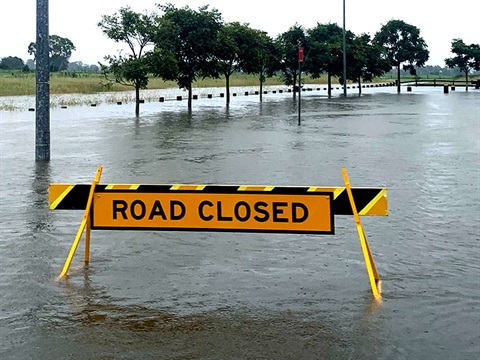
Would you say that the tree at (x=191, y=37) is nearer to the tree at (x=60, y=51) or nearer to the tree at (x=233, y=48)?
the tree at (x=233, y=48)

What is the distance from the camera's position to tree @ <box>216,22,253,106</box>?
43156 millimetres

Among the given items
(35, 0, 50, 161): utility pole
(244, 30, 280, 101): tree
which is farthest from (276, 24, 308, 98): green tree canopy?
(35, 0, 50, 161): utility pole

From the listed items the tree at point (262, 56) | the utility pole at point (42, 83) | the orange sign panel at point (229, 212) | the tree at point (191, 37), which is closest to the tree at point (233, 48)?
the tree at point (262, 56)

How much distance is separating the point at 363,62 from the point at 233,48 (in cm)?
2050

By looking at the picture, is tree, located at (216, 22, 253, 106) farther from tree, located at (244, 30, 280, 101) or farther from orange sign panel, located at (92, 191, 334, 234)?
orange sign panel, located at (92, 191, 334, 234)

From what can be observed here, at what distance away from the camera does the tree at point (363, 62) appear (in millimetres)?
60562

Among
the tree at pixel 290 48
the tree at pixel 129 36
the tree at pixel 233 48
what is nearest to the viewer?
the tree at pixel 129 36

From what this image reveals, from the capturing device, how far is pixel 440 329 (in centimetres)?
531

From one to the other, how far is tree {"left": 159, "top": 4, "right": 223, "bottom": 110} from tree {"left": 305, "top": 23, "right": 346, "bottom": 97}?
17.9 metres

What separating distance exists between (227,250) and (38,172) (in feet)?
24.9

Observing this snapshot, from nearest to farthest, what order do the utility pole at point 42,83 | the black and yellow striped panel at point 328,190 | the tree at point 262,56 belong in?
the black and yellow striped panel at point 328,190 → the utility pole at point 42,83 → the tree at point 262,56

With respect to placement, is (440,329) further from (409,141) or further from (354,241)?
(409,141)

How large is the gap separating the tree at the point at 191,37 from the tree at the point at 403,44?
37.9m

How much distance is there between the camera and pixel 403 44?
7475 centimetres
